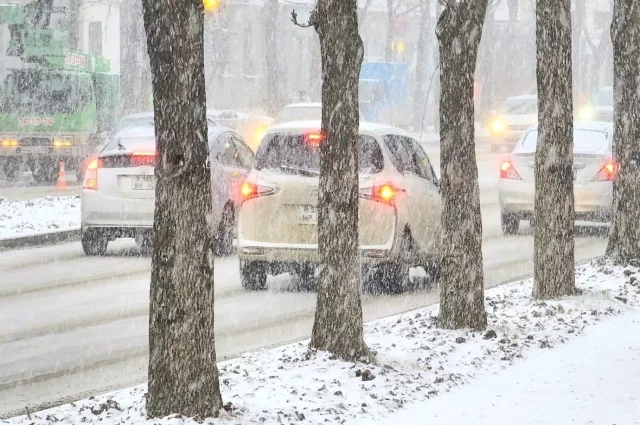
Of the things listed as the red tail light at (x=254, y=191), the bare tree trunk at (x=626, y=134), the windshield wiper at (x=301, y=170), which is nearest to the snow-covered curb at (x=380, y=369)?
the bare tree trunk at (x=626, y=134)

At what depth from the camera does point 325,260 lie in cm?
848

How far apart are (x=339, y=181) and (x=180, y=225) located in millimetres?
1872

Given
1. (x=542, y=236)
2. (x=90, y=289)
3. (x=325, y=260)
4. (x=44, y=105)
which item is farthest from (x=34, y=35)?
(x=325, y=260)

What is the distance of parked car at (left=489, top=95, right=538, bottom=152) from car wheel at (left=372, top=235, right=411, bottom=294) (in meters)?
24.4

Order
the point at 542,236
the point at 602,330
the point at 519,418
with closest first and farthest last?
1. the point at 519,418
2. the point at 602,330
3. the point at 542,236

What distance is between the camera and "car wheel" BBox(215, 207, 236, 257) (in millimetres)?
15750

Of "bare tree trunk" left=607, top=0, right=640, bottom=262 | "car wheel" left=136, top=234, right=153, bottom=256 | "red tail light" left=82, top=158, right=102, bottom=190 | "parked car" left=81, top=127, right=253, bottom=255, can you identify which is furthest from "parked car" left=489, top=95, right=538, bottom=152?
"bare tree trunk" left=607, top=0, right=640, bottom=262

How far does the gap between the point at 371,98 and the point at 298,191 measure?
40.0m

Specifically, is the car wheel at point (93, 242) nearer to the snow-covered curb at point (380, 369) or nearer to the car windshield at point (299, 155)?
the car windshield at point (299, 155)

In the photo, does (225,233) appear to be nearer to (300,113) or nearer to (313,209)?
(313,209)

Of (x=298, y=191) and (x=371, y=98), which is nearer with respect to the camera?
(x=298, y=191)

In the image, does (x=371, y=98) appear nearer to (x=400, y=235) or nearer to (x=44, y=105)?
(x=44, y=105)

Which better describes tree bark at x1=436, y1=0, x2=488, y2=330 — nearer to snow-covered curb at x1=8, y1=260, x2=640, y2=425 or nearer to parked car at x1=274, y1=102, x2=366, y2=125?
snow-covered curb at x1=8, y1=260, x2=640, y2=425

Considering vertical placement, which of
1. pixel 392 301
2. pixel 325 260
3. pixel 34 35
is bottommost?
pixel 392 301
